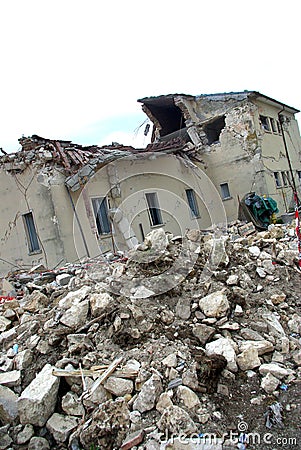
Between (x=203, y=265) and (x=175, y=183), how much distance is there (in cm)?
830

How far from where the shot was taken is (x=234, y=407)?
3277 mm

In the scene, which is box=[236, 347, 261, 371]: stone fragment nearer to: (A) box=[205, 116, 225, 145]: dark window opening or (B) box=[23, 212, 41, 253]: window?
(B) box=[23, 212, 41, 253]: window

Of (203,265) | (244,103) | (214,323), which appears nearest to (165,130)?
(244,103)

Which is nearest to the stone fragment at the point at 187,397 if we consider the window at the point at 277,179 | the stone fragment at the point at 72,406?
the stone fragment at the point at 72,406

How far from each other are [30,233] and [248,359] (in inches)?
313

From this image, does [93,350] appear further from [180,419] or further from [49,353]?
[180,419]

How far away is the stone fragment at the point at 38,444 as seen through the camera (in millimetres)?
3119

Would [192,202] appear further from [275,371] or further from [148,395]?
[148,395]

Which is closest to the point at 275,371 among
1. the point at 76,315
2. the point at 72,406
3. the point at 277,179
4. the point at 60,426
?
the point at 72,406

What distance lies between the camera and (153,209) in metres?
12.0

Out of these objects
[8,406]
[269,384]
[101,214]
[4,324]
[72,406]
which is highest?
[101,214]

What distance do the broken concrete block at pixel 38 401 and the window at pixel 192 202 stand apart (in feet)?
35.7

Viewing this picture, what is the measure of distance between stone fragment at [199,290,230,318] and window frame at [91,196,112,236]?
607cm

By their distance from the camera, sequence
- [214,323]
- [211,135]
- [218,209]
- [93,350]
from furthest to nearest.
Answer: [211,135] → [218,209] → [214,323] → [93,350]
